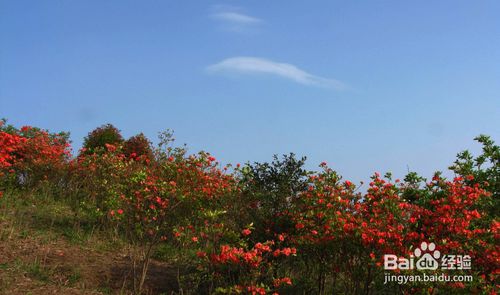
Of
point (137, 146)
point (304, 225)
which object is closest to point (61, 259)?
point (304, 225)

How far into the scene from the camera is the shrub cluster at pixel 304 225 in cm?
733

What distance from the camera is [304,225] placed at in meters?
8.02

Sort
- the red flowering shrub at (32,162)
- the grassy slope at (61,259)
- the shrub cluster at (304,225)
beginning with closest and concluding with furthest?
the shrub cluster at (304,225) < the grassy slope at (61,259) < the red flowering shrub at (32,162)

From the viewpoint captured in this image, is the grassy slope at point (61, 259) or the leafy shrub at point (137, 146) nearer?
the grassy slope at point (61, 259)

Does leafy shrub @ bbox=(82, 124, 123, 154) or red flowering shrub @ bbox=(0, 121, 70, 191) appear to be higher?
leafy shrub @ bbox=(82, 124, 123, 154)

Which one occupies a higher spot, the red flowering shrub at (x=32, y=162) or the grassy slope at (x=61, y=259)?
the red flowering shrub at (x=32, y=162)

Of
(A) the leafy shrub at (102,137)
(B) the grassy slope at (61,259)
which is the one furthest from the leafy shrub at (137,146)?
(B) the grassy slope at (61,259)

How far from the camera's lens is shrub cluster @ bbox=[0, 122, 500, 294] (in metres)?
7.33

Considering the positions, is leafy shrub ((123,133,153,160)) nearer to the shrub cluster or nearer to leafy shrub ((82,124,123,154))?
leafy shrub ((82,124,123,154))

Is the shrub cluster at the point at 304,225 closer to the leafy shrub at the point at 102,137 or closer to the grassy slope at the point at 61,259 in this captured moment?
the grassy slope at the point at 61,259

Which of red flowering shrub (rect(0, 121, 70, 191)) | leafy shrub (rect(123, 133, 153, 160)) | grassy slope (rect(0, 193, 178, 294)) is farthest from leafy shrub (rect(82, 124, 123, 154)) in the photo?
grassy slope (rect(0, 193, 178, 294))

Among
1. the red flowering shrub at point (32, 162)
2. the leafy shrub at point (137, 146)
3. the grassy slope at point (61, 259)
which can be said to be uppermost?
the leafy shrub at point (137, 146)

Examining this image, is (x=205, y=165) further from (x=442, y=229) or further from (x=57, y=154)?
(x=442, y=229)

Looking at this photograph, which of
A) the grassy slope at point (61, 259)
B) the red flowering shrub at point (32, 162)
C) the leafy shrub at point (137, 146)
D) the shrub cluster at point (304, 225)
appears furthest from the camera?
the leafy shrub at point (137, 146)
